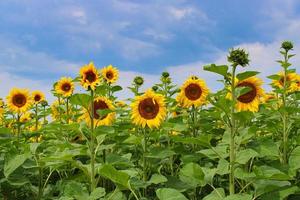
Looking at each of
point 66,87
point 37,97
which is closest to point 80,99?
point 66,87

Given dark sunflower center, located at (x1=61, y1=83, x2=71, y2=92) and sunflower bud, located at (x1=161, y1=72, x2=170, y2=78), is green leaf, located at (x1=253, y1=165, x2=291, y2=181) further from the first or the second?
dark sunflower center, located at (x1=61, y1=83, x2=71, y2=92)

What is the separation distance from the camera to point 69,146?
516 centimetres

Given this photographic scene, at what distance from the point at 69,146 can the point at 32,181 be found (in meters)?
1.22

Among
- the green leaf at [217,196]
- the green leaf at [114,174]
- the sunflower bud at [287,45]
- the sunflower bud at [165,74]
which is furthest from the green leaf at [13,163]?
the sunflower bud at [287,45]

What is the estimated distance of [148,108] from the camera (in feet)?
20.0

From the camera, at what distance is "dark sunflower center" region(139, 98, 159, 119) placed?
5.96 meters

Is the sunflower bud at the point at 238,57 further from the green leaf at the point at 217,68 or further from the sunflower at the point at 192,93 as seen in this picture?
the sunflower at the point at 192,93

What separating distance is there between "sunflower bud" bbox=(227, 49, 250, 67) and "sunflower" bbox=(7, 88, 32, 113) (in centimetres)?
645

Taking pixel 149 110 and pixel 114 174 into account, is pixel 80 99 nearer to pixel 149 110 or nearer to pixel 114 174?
pixel 114 174

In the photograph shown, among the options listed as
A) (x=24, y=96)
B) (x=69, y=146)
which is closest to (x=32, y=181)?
(x=69, y=146)

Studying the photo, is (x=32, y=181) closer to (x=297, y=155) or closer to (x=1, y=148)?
(x=1, y=148)

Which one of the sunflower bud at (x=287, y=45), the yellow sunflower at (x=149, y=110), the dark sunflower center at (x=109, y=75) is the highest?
the sunflower bud at (x=287, y=45)

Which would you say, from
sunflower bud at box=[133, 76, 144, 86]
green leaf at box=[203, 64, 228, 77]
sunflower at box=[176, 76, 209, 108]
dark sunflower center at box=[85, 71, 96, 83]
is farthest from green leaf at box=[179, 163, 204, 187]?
sunflower bud at box=[133, 76, 144, 86]

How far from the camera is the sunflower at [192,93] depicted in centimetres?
684
